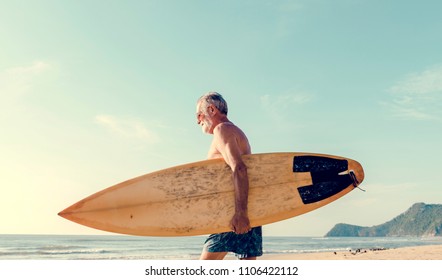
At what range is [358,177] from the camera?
3521 mm

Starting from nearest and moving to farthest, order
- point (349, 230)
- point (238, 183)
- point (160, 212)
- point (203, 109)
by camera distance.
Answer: point (238, 183), point (203, 109), point (160, 212), point (349, 230)

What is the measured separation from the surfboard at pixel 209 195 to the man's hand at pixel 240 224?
33 centimetres

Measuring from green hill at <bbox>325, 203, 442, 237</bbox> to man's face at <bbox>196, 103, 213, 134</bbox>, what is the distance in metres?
64.4

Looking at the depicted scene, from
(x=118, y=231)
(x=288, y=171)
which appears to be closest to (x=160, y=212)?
(x=118, y=231)

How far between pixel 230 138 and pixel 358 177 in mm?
1390

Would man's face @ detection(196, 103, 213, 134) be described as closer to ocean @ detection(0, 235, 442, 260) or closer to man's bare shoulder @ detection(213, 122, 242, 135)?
man's bare shoulder @ detection(213, 122, 242, 135)

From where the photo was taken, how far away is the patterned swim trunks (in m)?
2.64

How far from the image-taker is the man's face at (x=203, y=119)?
2.89 meters

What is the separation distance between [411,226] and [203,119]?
70.6 meters

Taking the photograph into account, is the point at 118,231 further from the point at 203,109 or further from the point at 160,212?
the point at 203,109

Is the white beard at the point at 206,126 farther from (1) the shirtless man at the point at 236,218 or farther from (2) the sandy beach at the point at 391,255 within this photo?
(2) the sandy beach at the point at 391,255

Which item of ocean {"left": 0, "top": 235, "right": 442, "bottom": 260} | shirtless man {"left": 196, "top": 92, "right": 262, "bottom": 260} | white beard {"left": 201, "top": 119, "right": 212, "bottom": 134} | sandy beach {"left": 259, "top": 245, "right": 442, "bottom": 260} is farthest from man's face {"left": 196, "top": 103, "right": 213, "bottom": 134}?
ocean {"left": 0, "top": 235, "right": 442, "bottom": 260}

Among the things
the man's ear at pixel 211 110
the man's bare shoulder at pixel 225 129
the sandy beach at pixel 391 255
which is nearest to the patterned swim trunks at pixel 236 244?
the man's bare shoulder at pixel 225 129

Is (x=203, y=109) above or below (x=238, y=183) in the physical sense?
above
